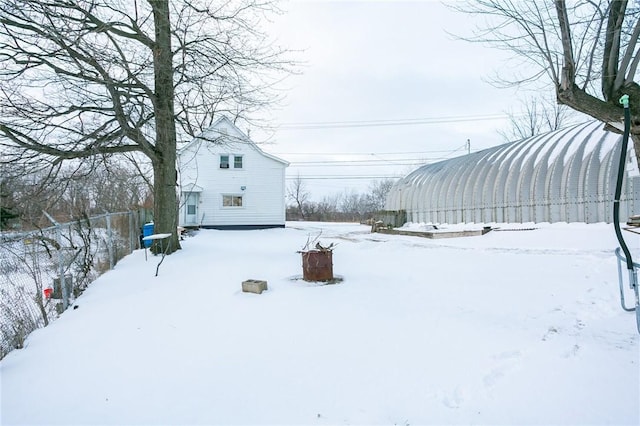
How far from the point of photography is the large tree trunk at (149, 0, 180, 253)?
870 cm

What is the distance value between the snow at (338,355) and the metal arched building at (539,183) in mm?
6783

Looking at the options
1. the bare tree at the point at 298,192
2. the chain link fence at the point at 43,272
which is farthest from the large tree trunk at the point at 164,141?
the bare tree at the point at 298,192

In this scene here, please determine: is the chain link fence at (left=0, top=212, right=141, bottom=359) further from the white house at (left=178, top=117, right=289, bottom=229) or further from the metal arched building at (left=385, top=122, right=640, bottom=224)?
the metal arched building at (left=385, top=122, right=640, bottom=224)

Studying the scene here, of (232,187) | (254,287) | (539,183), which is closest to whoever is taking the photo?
(254,287)

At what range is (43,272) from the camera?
20.4 ft

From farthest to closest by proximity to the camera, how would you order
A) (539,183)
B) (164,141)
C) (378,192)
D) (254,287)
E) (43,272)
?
(378,192)
(539,183)
(164,141)
(43,272)
(254,287)

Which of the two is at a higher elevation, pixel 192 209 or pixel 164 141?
pixel 164 141

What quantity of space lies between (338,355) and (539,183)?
536 inches

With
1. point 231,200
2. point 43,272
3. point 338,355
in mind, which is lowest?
point 338,355

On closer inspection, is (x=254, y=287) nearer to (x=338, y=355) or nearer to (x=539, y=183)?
(x=338, y=355)

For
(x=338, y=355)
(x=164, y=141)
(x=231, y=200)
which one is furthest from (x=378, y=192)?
(x=338, y=355)

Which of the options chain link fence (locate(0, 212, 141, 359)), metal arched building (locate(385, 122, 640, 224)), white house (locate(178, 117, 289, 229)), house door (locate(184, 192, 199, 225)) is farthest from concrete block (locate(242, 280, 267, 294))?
house door (locate(184, 192, 199, 225))

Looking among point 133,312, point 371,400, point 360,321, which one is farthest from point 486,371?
point 133,312

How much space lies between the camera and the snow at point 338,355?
2.68 m
